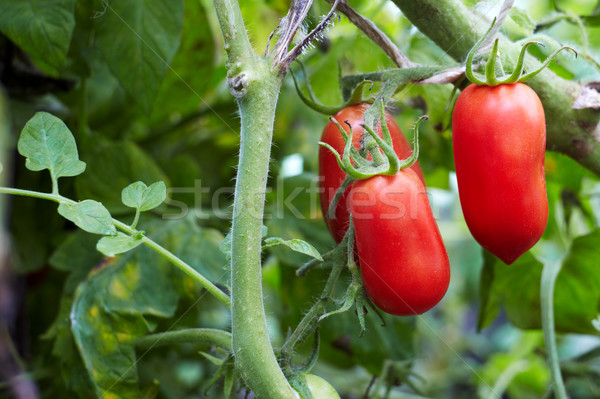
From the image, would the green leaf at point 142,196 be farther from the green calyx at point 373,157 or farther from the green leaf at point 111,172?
the green leaf at point 111,172

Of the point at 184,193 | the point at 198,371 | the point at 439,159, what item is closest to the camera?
the point at 439,159

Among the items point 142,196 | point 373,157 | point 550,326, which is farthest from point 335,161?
point 550,326

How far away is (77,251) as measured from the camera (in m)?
0.73

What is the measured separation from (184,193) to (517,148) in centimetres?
64

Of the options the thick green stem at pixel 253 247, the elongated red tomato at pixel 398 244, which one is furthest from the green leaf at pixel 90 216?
the elongated red tomato at pixel 398 244

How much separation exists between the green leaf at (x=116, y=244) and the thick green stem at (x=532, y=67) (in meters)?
0.35

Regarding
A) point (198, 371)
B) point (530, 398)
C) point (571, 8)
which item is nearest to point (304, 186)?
point (198, 371)

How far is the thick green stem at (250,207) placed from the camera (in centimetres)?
41

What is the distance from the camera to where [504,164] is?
447 millimetres

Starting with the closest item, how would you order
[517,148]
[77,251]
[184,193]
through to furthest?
1. [517,148]
2. [77,251]
3. [184,193]

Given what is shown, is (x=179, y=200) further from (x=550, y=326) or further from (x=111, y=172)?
(x=550, y=326)

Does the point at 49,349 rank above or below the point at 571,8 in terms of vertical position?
below

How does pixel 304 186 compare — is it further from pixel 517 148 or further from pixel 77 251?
pixel 517 148

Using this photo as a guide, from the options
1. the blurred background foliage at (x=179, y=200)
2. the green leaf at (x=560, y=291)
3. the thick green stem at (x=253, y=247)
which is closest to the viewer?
the thick green stem at (x=253, y=247)
